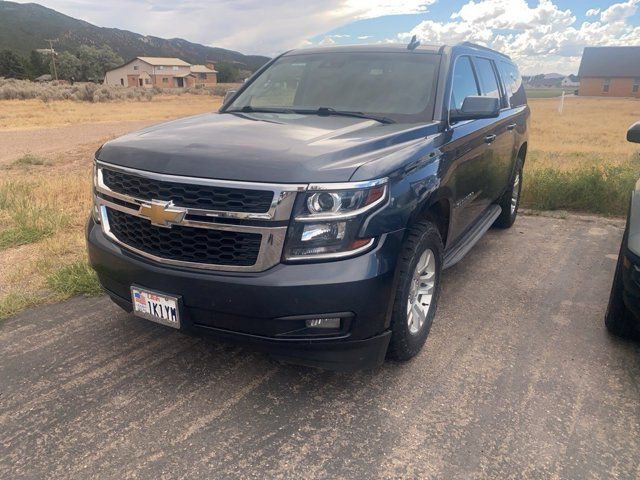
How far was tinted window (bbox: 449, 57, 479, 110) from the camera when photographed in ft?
12.5

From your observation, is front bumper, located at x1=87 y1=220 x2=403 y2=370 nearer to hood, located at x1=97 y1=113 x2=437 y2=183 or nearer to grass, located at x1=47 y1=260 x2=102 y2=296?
hood, located at x1=97 y1=113 x2=437 y2=183

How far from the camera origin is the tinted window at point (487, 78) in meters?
4.69

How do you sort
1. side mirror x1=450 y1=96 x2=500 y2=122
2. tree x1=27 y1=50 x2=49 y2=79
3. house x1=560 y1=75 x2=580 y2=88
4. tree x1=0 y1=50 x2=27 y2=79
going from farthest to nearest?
house x1=560 y1=75 x2=580 y2=88, tree x1=27 y1=50 x2=49 y2=79, tree x1=0 y1=50 x2=27 y2=79, side mirror x1=450 y1=96 x2=500 y2=122

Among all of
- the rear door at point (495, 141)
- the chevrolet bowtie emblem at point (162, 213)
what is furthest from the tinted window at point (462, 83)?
the chevrolet bowtie emblem at point (162, 213)

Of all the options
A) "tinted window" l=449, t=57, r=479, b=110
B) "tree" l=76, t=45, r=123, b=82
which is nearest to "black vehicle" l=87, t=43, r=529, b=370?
"tinted window" l=449, t=57, r=479, b=110

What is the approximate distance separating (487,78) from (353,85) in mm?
1668

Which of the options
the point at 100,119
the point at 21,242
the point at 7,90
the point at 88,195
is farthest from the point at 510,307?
the point at 7,90

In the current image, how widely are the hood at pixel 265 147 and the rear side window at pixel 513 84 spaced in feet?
8.94

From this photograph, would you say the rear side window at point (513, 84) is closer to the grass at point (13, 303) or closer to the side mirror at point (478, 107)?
the side mirror at point (478, 107)

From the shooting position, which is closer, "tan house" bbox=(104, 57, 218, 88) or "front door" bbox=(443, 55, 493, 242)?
"front door" bbox=(443, 55, 493, 242)

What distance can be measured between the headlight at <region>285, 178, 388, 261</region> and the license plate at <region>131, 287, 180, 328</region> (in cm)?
68

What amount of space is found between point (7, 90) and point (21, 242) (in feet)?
148

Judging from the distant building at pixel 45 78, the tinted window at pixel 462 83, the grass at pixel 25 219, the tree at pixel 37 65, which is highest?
the tree at pixel 37 65

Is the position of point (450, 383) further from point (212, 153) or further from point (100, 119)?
point (100, 119)
